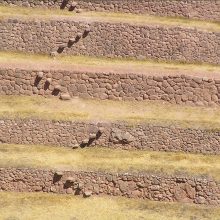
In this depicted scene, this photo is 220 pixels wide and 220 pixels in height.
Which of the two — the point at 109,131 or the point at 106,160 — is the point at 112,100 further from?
the point at 106,160

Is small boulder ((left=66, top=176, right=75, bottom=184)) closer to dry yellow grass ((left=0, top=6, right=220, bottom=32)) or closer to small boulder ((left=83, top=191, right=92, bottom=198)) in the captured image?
small boulder ((left=83, top=191, right=92, bottom=198))

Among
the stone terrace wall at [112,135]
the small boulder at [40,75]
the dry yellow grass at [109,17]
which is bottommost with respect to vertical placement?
the stone terrace wall at [112,135]

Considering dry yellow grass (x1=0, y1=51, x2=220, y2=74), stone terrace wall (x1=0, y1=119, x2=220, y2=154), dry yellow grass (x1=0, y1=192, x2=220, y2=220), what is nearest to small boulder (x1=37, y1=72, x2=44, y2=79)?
dry yellow grass (x1=0, y1=51, x2=220, y2=74)

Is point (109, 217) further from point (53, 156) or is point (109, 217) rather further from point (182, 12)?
point (182, 12)

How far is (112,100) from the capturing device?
2316 cm

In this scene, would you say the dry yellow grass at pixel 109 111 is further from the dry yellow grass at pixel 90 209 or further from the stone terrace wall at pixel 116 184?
the dry yellow grass at pixel 90 209

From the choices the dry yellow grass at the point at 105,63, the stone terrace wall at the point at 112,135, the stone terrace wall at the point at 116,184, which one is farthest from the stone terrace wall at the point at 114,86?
the stone terrace wall at the point at 116,184

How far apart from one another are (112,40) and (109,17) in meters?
1.59

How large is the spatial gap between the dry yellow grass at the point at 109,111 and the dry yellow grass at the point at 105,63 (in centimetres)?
174

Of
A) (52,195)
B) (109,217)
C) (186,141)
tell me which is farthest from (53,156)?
(186,141)

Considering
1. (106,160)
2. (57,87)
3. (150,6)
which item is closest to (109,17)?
(150,6)

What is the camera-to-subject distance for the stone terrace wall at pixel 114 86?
23.0m

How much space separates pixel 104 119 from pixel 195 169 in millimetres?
4288

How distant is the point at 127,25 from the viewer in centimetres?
2459
